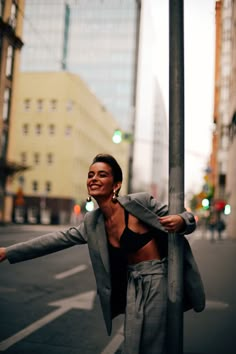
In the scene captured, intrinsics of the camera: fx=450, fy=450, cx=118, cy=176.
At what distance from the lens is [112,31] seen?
123625mm

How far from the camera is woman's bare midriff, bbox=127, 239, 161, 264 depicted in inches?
112

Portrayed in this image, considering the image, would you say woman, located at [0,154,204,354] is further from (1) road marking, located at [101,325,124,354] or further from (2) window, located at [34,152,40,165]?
(2) window, located at [34,152,40,165]

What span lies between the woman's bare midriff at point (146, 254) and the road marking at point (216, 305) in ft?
16.5

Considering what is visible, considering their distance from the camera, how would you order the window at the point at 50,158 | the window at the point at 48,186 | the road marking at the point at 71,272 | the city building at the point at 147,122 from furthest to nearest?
the city building at the point at 147,122
the window at the point at 50,158
the window at the point at 48,186
the road marking at the point at 71,272

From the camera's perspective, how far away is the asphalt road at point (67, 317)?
5.03m

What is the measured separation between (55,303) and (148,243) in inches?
194

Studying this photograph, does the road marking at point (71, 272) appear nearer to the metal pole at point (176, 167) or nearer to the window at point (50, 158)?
the metal pole at point (176, 167)

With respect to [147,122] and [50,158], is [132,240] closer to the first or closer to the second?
[50,158]

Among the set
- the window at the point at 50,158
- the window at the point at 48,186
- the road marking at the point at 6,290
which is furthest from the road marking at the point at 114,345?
the window at the point at 50,158

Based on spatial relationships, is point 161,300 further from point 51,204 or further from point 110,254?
point 51,204

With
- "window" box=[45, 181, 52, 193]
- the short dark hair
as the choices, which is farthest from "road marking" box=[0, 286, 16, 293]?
"window" box=[45, 181, 52, 193]

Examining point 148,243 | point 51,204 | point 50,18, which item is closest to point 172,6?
point 148,243

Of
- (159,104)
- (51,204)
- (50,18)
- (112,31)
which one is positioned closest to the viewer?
(51,204)

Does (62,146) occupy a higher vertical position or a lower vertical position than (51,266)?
higher
